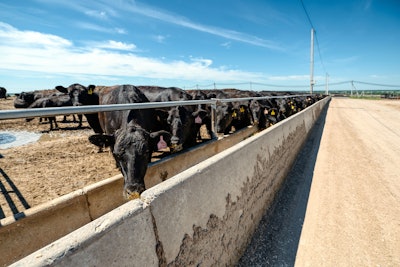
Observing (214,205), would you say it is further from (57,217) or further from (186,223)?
(57,217)

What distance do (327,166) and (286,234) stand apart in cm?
283

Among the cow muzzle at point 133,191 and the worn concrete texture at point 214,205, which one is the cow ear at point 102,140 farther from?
the worn concrete texture at point 214,205

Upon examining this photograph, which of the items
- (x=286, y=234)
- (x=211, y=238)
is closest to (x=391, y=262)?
(x=286, y=234)

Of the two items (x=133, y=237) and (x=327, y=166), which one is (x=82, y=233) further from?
(x=327, y=166)

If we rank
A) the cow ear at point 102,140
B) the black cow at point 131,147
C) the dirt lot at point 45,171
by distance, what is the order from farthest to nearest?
the dirt lot at point 45,171
the cow ear at point 102,140
the black cow at point 131,147

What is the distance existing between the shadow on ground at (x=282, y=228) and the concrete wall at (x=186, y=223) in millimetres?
111

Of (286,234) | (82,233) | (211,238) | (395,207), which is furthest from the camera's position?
(395,207)

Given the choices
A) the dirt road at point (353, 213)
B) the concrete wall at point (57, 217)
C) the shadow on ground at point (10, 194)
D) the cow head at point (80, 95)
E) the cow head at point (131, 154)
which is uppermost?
the cow head at point (80, 95)

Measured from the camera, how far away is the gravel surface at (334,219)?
212 centimetres

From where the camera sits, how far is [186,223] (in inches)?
54.3

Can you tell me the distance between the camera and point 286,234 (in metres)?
2.46

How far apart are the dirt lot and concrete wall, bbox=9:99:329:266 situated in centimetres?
318

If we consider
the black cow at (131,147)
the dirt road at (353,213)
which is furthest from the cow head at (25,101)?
the dirt road at (353,213)

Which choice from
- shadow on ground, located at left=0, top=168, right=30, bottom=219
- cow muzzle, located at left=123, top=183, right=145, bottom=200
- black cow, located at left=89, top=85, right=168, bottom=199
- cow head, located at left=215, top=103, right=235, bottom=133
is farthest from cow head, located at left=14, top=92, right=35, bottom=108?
cow muzzle, located at left=123, top=183, right=145, bottom=200
